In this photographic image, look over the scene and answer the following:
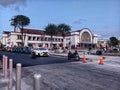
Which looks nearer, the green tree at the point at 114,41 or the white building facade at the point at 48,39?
the white building facade at the point at 48,39

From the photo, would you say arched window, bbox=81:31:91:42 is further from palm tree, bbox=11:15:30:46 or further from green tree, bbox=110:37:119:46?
palm tree, bbox=11:15:30:46

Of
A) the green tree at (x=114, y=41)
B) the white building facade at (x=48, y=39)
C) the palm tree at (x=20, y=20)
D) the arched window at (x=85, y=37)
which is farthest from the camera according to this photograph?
the green tree at (x=114, y=41)

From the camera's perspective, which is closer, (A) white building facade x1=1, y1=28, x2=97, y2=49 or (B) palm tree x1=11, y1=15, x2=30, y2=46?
(B) palm tree x1=11, y1=15, x2=30, y2=46

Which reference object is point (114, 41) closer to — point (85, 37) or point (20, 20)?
point (85, 37)

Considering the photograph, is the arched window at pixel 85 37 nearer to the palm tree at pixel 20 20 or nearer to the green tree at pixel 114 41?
the green tree at pixel 114 41

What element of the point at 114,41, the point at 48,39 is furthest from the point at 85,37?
the point at 114,41

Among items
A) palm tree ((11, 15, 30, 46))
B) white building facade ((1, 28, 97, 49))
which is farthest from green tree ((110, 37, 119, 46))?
palm tree ((11, 15, 30, 46))

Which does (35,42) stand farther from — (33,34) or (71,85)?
(71,85)

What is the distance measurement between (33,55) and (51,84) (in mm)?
25080

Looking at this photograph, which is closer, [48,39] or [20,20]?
[20,20]

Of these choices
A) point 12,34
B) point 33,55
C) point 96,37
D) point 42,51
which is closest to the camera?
point 33,55

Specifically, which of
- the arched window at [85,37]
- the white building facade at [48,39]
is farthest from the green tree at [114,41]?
the arched window at [85,37]

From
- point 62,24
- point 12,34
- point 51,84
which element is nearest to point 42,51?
point 51,84

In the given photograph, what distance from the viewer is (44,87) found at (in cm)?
1088
